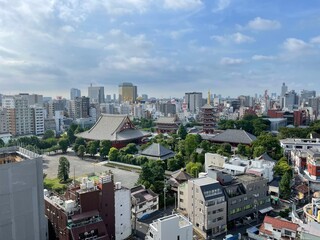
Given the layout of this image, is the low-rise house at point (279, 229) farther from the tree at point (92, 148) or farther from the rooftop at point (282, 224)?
the tree at point (92, 148)

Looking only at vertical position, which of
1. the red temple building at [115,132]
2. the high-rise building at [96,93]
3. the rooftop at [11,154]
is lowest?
the red temple building at [115,132]

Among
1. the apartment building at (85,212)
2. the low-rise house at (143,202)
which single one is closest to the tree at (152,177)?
the low-rise house at (143,202)

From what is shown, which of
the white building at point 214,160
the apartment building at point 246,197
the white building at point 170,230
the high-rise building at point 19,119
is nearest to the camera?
the white building at point 170,230

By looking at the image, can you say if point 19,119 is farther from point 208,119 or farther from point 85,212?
point 85,212

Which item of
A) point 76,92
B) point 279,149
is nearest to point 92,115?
point 279,149

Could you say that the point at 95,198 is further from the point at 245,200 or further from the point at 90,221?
the point at 245,200

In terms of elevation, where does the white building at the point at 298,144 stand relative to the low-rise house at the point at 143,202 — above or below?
above

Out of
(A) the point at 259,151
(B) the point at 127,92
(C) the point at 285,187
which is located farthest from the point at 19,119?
(B) the point at 127,92

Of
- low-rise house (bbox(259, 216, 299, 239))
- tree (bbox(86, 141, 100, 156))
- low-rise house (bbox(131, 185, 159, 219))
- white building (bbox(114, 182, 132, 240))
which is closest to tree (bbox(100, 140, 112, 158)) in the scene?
tree (bbox(86, 141, 100, 156))
